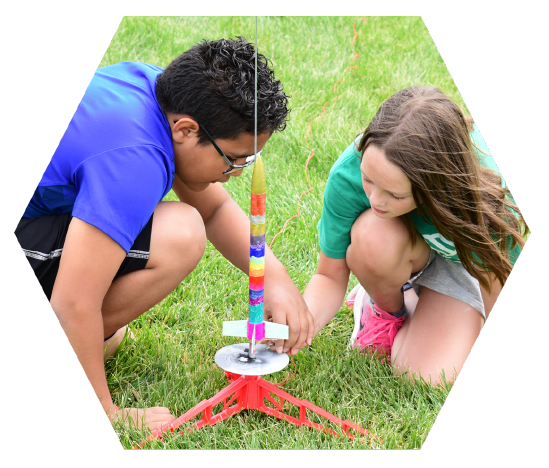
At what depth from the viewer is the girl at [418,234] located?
1451 mm

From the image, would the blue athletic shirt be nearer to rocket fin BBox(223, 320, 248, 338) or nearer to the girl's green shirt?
rocket fin BBox(223, 320, 248, 338)

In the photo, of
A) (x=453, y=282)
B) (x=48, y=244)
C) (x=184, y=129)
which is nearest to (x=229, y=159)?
(x=184, y=129)

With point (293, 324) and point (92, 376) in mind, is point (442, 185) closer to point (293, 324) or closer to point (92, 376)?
point (293, 324)

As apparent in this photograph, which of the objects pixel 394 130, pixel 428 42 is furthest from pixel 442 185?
pixel 428 42

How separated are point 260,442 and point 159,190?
25.0 inches

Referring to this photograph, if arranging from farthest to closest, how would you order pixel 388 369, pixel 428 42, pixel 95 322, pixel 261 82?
pixel 428 42 < pixel 388 369 < pixel 261 82 < pixel 95 322

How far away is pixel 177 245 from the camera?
1553mm

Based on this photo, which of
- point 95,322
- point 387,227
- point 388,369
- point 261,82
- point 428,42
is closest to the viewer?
point 95,322

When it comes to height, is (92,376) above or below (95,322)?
below

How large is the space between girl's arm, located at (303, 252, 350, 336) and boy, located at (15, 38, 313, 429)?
5.7 inches

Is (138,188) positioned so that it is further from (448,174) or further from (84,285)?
(448,174)

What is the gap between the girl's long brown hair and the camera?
1434 mm

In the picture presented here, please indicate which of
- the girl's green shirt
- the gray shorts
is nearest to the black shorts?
the girl's green shirt

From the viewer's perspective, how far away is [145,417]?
1.53 m
